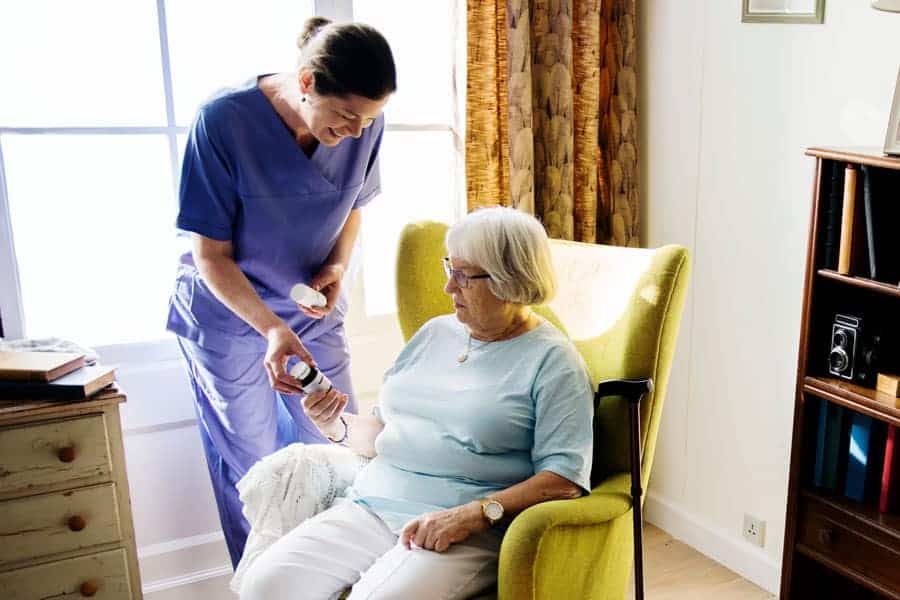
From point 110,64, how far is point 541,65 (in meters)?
1.15

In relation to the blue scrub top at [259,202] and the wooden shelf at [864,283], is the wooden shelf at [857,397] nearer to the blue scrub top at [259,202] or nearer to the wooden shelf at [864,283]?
the wooden shelf at [864,283]

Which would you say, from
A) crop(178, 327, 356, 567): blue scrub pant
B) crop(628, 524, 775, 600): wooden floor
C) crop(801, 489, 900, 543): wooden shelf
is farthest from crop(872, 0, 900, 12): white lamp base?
crop(628, 524, 775, 600): wooden floor

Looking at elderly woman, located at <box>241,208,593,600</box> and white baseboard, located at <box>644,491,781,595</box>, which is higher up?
elderly woman, located at <box>241,208,593,600</box>

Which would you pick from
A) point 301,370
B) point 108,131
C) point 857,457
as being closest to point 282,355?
point 301,370

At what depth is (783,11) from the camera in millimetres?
2084

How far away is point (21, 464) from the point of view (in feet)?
5.28

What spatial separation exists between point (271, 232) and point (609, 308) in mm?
749

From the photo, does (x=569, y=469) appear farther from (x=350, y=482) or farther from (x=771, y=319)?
(x=771, y=319)

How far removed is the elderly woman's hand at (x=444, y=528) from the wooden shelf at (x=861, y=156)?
3.18 feet

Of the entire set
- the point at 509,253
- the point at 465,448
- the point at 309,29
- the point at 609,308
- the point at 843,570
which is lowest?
the point at 843,570

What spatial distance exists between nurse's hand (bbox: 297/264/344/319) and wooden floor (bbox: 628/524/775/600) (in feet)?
3.98

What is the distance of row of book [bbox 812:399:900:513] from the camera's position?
1721 millimetres

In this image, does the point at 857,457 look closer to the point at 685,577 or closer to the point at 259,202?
the point at 685,577

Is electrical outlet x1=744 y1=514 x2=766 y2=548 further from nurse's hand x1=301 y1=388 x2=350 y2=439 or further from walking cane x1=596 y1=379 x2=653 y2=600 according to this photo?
nurse's hand x1=301 y1=388 x2=350 y2=439
